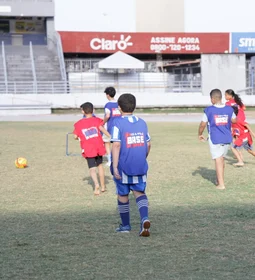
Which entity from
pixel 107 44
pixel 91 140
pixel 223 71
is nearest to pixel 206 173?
pixel 91 140

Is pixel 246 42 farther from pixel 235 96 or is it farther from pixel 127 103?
pixel 127 103

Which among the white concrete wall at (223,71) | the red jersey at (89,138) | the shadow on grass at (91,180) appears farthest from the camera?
the white concrete wall at (223,71)

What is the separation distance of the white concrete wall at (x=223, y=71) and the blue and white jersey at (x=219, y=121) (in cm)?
3462

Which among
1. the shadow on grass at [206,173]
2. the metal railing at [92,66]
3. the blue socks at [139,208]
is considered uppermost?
the metal railing at [92,66]

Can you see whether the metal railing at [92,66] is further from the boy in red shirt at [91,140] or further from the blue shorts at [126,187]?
the blue shorts at [126,187]

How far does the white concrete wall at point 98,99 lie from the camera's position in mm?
39094

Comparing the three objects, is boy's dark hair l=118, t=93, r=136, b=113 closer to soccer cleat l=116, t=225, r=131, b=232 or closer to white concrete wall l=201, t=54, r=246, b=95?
soccer cleat l=116, t=225, r=131, b=232

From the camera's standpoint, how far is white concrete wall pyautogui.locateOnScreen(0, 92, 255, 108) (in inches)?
1539

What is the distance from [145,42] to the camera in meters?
48.8

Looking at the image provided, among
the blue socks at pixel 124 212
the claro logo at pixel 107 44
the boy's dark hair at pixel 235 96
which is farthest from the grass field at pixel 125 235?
the claro logo at pixel 107 44

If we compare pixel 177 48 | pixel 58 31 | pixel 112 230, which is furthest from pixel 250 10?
pixel 112 230

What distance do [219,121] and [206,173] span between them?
2.42 metres

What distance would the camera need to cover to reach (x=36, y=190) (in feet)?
34.4

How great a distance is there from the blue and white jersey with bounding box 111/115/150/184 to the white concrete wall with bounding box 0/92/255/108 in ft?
106
